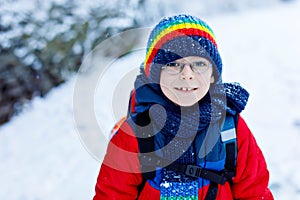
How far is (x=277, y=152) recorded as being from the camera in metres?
3.74

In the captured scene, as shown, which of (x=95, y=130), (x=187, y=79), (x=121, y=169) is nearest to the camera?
(x=187, y=79)

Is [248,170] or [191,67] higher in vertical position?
[191,67]

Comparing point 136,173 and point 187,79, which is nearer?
point 187,79

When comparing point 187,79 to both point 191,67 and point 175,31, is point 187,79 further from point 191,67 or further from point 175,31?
point 175,31

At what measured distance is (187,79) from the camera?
1.93 metres

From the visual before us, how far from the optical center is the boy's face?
1.94 meters

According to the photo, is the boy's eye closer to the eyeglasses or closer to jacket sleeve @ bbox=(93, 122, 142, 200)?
the eyeglasses

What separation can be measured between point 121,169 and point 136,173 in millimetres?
78

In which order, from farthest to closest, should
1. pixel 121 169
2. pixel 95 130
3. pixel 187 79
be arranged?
pixel 95 130, pixel 121 169, pixel 187 79

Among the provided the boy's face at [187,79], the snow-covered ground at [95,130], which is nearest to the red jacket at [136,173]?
the boy's face at [187,79]

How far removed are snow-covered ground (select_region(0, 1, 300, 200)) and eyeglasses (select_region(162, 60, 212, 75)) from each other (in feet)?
2.74

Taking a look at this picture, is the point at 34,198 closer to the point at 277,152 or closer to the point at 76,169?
the point at 76,169

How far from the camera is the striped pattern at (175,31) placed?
1.97 meters

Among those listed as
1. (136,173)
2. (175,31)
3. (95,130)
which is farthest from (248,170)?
(95,130)
